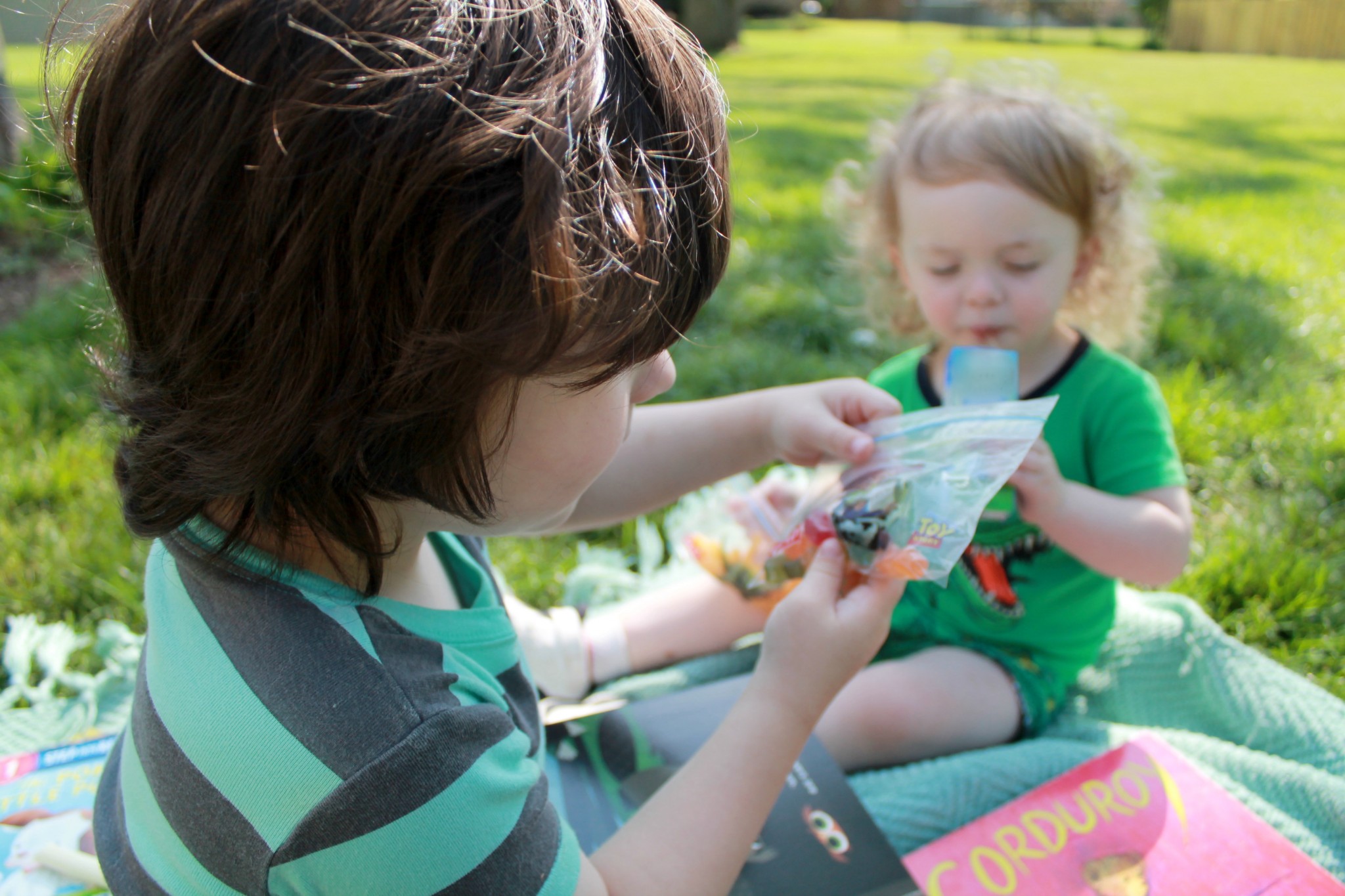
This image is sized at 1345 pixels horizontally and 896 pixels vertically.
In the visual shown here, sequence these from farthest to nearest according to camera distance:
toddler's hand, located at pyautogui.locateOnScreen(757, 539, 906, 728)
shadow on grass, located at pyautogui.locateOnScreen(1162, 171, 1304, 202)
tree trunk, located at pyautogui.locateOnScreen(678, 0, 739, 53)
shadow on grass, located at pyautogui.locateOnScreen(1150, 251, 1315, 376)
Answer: tree trunk, located at pyautogui.locateOnScreen(678, 0, 739, 53), shadow on grass, located at pyautogui.locateOnScreen(1162, 171, 1304, 202), shadow on grass, located at pyautogui.locateOnScreen(1150, 251, 1315, 376), toddler's hand, located at pyautogui.locateOnScreen(757, 539, 906, 728)

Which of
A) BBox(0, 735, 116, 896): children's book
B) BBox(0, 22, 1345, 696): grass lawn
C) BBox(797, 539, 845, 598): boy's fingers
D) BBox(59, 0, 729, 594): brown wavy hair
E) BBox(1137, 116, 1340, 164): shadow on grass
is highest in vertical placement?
BBox(59, 0, 729, 594): brown wavy hair

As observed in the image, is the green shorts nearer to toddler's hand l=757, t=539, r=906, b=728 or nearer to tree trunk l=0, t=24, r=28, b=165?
toddler's hand l=757, t=539, r=906, b=728

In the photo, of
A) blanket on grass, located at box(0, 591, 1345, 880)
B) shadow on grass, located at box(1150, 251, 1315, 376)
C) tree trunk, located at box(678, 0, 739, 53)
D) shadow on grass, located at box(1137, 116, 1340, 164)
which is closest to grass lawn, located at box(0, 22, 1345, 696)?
shadow on grass, located at box(1150, 251, 1315, 376)

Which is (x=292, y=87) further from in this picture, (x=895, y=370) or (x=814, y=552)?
(x=895, y=370)

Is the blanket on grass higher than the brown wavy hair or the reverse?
the reverse

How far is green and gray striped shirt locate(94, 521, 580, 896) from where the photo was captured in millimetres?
754

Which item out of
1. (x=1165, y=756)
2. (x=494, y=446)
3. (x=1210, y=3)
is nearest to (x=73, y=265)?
(x=494, y=446)

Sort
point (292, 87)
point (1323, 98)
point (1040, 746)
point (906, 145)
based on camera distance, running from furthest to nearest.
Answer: point (1323, 98) → point (906, 145) → point (1040, 746) → point (292, 87)

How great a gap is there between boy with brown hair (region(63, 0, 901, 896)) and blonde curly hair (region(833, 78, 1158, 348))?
2.70ft

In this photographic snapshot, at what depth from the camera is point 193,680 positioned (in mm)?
808

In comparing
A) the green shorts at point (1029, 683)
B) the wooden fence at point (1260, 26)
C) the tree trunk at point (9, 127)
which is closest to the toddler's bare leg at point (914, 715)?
the green shorts at point (1029, 683)

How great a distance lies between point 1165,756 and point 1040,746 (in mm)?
159

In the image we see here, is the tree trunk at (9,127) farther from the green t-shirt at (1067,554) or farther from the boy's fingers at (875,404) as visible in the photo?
the green t-shirt at (1067,554)

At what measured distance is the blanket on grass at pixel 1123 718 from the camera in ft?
4.20
